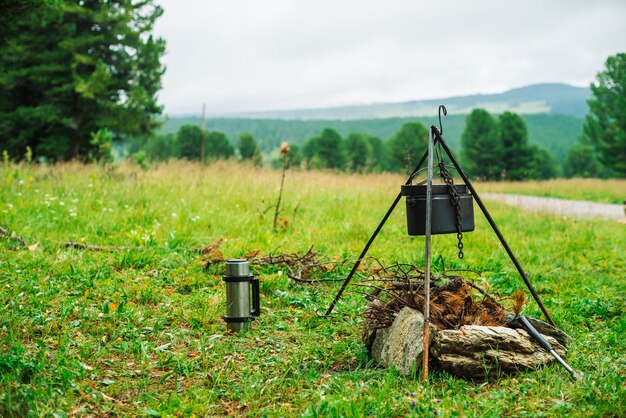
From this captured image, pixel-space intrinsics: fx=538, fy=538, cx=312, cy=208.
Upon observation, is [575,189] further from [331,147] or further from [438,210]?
[331,147]

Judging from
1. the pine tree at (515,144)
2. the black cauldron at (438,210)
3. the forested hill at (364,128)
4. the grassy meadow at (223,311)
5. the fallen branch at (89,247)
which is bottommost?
the grassy meadow at (223,311)

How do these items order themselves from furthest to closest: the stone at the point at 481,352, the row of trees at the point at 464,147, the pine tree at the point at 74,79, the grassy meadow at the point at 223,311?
the row of trees at the point at 464,147 < the pine tree at the point at 74,79 < the stone at the point at 481,352 < the grassy meadow at the point at 223,311

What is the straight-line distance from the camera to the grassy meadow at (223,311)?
3234 millimetres

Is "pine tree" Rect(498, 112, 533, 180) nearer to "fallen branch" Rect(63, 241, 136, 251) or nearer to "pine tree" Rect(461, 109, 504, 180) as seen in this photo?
"pine tree" Rect(461, 109, 504, 180)

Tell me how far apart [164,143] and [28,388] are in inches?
3530

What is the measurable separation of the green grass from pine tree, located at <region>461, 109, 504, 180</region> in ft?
59.3

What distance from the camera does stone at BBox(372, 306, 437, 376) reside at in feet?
11.8

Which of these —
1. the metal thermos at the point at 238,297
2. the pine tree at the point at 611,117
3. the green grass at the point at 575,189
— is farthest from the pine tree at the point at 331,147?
the metal thermos at the point at 238,297

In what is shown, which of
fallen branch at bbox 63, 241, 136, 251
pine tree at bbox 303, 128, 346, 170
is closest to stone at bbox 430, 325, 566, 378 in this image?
fallen branch at bbox 63, 241, 136, 251

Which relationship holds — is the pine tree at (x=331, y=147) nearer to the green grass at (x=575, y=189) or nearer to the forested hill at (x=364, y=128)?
the green grass at (x=575, y=189)

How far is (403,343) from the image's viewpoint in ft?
12.2

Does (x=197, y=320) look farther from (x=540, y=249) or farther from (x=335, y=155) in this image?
(x=335, y=155)

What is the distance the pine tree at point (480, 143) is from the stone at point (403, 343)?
42454 millimetres

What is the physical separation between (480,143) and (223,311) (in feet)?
143
